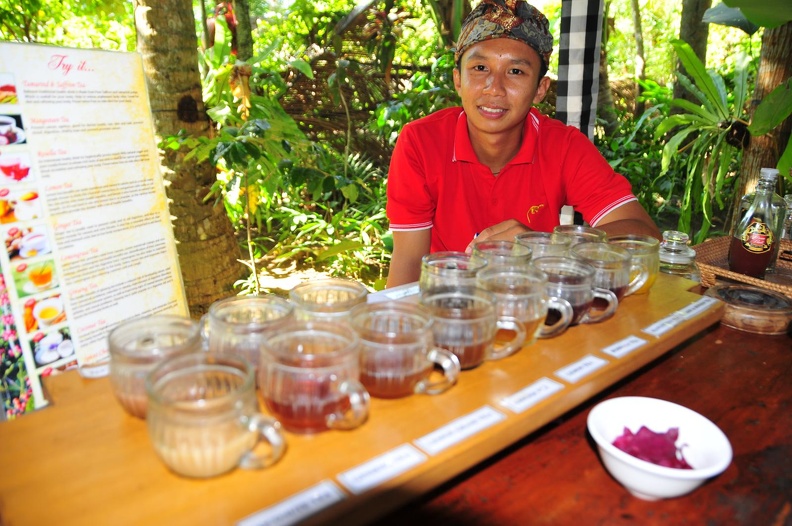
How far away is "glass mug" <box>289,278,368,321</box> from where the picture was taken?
1.04 metres

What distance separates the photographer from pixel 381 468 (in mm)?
790

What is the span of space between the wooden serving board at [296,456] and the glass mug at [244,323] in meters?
0.16

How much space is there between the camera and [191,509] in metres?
0.71

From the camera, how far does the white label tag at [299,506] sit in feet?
2.26

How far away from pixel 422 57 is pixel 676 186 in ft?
10.2

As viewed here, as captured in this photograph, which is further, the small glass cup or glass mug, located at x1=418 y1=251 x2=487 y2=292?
the small glass cup

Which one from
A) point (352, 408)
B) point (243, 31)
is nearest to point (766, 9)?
point (352, 408)

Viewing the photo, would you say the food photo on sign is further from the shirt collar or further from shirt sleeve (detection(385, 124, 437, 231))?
the shirt collar

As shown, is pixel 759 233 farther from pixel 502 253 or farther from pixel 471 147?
pixel 471 147

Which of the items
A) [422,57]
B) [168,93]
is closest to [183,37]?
[168,93]

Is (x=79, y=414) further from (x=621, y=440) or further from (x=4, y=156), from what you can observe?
(x=621, y=440)

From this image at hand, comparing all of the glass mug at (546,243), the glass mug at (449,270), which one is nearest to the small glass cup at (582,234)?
the glass mug at (546,243)

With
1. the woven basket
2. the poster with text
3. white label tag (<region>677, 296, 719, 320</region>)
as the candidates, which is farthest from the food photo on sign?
the woven basket

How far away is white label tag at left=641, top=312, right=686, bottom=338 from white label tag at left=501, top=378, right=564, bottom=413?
0.37 m
